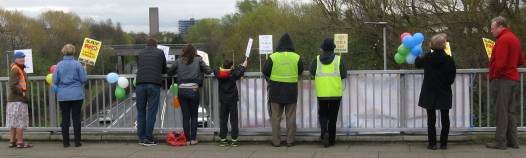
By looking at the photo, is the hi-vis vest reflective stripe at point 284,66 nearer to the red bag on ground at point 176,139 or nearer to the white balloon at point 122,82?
the red bag on ground at point 176,139

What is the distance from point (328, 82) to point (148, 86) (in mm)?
2641

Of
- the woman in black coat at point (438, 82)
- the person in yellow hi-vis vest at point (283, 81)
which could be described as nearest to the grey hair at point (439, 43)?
the woman in black coat at point (438, 82)

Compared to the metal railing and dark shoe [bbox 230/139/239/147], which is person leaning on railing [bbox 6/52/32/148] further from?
dark shoe [bbox 230/139/239/147]

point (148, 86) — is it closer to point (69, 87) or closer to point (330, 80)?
point (69, 87)

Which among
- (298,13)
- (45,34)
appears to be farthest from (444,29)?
(45,34)

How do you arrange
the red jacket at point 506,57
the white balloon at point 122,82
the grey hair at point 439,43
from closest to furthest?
the red jacket at point 506,57 < the grey hair at point 439,43 < the white balloon at point 122,82

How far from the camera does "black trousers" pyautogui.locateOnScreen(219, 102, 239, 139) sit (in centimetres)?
931

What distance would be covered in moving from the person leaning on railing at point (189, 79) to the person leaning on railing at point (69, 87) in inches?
52.5

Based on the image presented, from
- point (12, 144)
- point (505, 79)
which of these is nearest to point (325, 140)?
point (505, 79)

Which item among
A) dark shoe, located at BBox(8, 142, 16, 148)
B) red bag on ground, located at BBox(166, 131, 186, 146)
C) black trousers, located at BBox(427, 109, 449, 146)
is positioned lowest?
dark shoe, located at BBox(8, 142, 16, 148)

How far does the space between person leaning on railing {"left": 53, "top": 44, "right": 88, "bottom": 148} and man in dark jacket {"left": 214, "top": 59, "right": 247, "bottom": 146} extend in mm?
2004

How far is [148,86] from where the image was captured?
371 inches

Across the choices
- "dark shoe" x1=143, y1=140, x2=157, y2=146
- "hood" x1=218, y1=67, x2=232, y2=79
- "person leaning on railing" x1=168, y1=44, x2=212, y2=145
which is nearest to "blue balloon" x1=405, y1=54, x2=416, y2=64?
"hood" x1=218, y1=67, x2=232, y2=79

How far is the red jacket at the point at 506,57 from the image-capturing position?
320 inches
